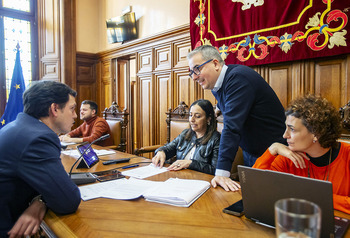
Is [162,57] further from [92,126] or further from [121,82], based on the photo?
[92,126]

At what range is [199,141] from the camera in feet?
6.77

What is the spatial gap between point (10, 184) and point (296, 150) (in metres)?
1.22

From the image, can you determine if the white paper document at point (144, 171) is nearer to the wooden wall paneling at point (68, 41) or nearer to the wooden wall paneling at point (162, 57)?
the wooden wall paneling at point (162, 57)

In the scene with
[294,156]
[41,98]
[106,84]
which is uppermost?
[106,84]

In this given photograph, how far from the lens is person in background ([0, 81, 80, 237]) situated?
995 mm

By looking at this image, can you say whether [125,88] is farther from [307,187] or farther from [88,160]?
[307,187]

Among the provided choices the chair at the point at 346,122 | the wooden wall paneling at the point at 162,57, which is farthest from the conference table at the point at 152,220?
the wooden wall paneling at the point at 162,57

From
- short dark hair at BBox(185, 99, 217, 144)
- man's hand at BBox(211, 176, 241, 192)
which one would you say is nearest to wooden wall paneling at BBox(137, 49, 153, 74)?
short dark hair at BBox(185, 99, 217, 144)

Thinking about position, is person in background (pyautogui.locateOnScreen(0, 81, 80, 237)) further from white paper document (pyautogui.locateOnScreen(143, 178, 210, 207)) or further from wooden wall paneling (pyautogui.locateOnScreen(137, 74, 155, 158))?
wooden wall paneling (pyautogui.locateOnScreen(137, 74, 155, 158))

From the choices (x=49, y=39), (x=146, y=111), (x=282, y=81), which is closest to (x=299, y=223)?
(x=282, y=81)

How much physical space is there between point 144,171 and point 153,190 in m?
0.43

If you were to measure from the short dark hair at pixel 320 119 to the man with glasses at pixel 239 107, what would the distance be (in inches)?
13.3

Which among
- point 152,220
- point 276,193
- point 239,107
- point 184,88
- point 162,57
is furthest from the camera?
point 162,57

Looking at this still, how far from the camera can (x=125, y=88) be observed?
5.07 meters
